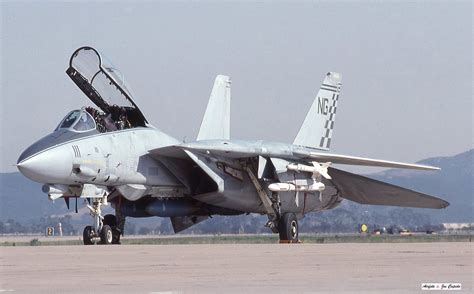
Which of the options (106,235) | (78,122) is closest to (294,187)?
(106,235)

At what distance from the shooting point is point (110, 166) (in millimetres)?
19469

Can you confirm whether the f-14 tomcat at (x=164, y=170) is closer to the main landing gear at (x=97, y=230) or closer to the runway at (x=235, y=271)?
the main landing gear at (x=97, y=230)

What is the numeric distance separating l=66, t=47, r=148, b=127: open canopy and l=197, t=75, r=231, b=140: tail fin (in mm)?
3916

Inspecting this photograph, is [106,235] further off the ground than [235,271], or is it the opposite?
[106,235]

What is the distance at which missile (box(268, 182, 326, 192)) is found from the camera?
835 inches

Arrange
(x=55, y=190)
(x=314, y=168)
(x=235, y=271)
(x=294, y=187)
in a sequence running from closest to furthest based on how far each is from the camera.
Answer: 1. (x=235, y=271)
2. (x=55, y=190)
3. (x=294, y=187)
4. (x=314, y=168)

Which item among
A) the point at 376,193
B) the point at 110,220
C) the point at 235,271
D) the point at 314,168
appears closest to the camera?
the point at 235,271

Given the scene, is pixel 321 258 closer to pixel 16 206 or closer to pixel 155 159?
pixel 155 159

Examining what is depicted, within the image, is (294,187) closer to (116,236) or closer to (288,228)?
(288,228)

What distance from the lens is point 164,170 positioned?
21125mm

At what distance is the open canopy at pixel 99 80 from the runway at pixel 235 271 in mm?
5980

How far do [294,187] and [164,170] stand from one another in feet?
8.57

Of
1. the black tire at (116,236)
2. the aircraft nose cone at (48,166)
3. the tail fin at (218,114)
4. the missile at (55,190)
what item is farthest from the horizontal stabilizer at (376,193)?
the aircraft nose cone at (48,166)

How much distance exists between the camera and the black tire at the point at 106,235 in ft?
63.0
